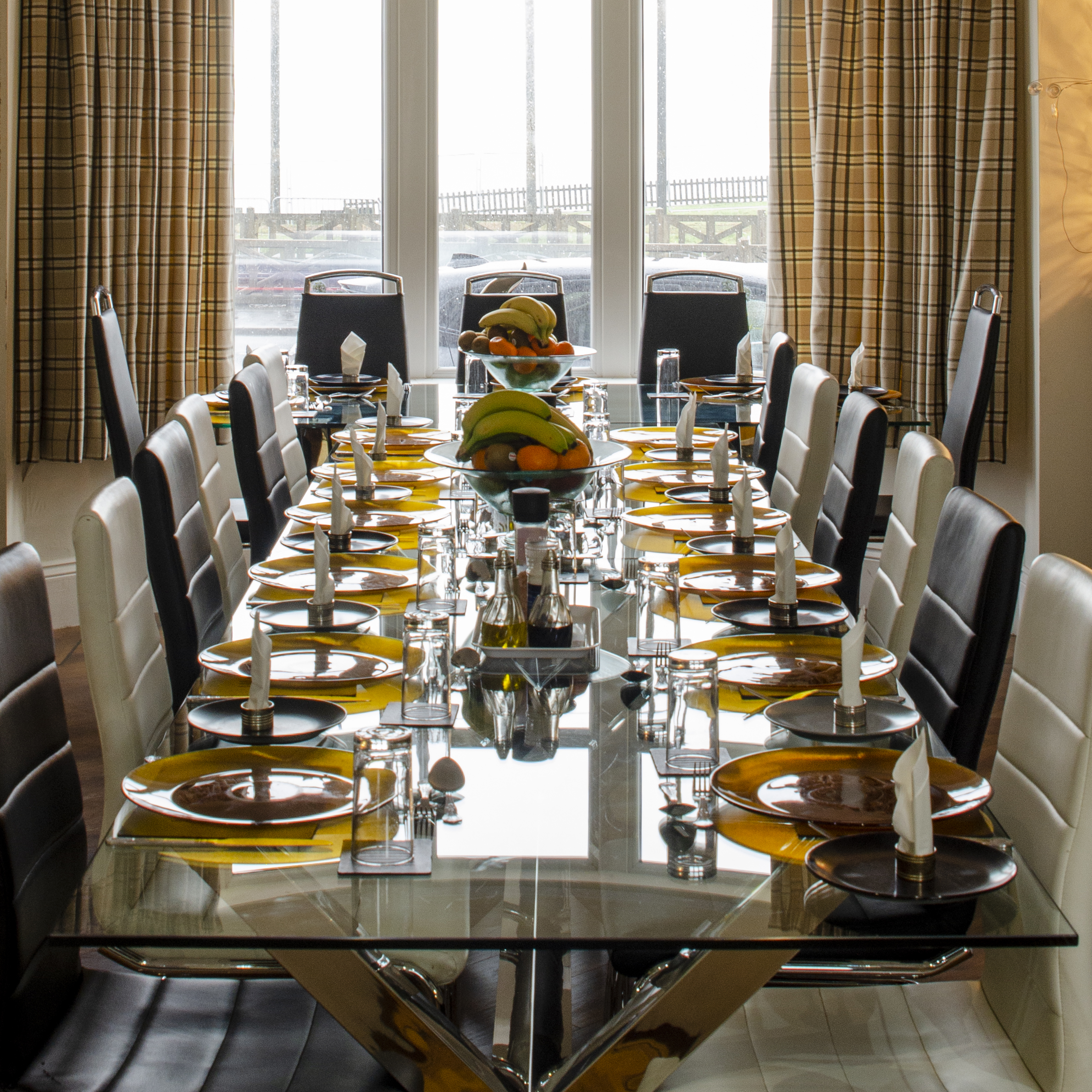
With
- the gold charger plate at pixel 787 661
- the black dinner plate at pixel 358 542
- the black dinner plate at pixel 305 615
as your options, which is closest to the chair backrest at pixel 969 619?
the gold charger plate at pixel 787 661

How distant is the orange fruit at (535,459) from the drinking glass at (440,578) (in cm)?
15

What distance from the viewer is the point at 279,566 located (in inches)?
90.0

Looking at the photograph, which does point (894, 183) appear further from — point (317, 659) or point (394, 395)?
point (317, 659)

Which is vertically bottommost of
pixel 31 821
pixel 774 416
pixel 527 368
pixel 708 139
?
pixel 31 821

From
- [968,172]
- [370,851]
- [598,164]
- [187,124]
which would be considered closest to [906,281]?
[968,172]

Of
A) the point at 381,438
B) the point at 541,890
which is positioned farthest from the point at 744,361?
the point at 541,890

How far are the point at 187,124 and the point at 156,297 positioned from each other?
575mm

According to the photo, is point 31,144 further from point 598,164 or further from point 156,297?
point 598,164

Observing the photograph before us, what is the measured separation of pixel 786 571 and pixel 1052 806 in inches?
25.2

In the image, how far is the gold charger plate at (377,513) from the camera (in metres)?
2.64

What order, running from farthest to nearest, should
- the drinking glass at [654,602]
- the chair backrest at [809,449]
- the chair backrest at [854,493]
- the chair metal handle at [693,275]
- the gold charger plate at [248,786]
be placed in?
1. the chair metal handle at [693,275]
2. the chair backrest at [809,449]
3. the chair backrest at [854,493]
4. the drinking glass at [654,602]
5. the gold charger plate at [248,786]

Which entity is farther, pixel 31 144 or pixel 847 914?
pixel 31 144

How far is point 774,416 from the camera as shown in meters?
4.03

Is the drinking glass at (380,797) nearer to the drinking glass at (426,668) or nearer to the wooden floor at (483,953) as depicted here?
the drinking glass at (426,668)
